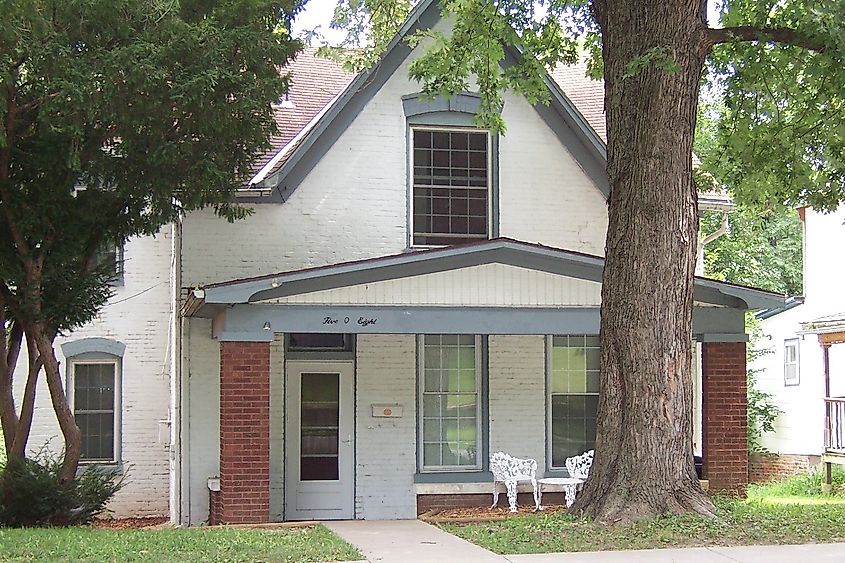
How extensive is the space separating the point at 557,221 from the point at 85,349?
28.0 ft

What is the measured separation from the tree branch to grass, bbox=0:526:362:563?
6632 millimetres

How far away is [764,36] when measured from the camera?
12.3 m

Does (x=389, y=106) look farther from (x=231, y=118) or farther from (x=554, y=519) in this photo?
(x=554, y=519)

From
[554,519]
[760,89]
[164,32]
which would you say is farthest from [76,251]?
[760,89]

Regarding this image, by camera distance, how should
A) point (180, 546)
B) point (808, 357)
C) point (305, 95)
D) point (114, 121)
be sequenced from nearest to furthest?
1. point (180, 546)
2. point (114, 121)
3. point (305, 95)
4. point (808, 357)

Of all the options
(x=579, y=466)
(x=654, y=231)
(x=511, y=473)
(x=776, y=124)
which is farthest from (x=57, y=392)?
(x=776, y=124)

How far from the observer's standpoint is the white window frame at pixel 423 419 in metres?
16.3

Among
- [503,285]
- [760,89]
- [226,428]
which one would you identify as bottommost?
[226,428]

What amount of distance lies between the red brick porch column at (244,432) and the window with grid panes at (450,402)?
3176mm

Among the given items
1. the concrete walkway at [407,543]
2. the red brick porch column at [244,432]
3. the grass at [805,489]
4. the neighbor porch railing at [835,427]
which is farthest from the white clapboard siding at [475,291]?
the neighbor porch railing at [835,427]

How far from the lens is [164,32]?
485 inches

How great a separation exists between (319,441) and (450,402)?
2026 millimetres

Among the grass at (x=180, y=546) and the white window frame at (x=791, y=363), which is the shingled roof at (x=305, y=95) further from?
the white window frame at (x=791, y=363)

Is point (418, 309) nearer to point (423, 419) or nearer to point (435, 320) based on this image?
point (435, 320)
